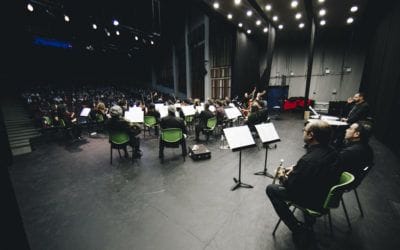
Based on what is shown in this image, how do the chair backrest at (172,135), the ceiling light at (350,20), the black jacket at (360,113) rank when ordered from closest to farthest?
the chair backrest at (172,135) < the black jacket at (360,113) < the ceiling light at (350,20)

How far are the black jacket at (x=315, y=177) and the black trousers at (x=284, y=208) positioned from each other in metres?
0.18

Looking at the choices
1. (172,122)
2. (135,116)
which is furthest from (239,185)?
(135,116)

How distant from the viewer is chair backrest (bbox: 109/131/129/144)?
456 centimetres

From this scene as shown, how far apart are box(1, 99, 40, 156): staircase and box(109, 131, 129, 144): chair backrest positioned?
12.3 ft

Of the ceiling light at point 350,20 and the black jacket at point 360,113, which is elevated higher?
the ceiling light at point 350,20

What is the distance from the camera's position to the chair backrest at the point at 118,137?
4562 millimetres

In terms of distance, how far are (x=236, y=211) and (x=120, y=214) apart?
72.4 inches

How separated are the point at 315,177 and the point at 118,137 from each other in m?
4.30

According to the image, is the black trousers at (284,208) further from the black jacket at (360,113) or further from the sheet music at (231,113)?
the black jacket at (360,113)

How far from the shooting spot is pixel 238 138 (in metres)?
3.17

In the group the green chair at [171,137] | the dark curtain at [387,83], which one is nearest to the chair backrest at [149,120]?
the green chair at [171,137]

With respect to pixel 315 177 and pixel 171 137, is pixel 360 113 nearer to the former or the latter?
pixel 315 177

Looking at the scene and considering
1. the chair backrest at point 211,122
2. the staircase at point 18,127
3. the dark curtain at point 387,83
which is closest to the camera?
the dark curtain at point 387,83

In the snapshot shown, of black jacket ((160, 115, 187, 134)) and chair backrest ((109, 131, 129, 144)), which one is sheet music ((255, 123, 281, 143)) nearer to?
black jacket ((160, 115, 187, 134))
